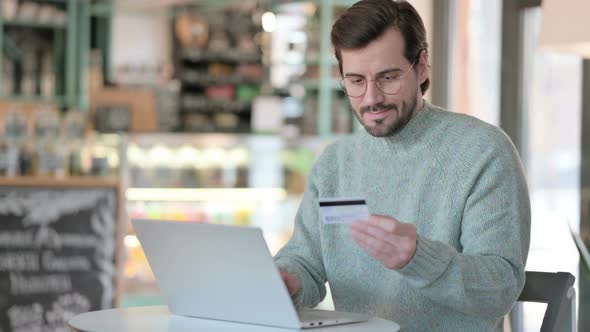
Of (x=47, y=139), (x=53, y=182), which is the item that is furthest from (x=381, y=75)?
(x=47, y=139)

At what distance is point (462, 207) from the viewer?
2.01 m

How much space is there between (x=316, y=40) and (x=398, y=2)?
594cm

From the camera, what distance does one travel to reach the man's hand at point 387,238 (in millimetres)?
1646

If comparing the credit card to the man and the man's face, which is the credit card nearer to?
the man

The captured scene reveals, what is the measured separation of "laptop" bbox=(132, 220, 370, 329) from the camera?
1714mm

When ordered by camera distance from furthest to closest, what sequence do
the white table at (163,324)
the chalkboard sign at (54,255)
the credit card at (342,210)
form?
the chalkboard sign at (54,255) → the white table at (163,324) → the credit card at (342,210)

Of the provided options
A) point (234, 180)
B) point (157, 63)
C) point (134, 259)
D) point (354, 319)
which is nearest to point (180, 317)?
point (354, 319)

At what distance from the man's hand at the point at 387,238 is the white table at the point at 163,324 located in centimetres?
13

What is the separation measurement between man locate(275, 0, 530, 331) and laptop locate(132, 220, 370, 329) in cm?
20

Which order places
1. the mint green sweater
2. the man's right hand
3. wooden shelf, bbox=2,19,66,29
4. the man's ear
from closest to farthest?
the mint green sweater
the man's right hand
the man's ear
wooden shelf, bbox=2,19,66,29

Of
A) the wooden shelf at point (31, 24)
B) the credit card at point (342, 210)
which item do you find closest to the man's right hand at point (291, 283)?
the credit card at point (342, 210)

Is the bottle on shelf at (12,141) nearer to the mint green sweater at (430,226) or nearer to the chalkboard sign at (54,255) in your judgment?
the chalkboard sign at (54,255)

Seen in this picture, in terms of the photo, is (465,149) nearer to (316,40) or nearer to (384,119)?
(384,119)

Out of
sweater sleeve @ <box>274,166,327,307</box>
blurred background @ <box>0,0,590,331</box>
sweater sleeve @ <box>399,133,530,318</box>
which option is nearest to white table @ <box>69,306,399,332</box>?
sweater sleeve @ <box>399,133,530,318</box>
